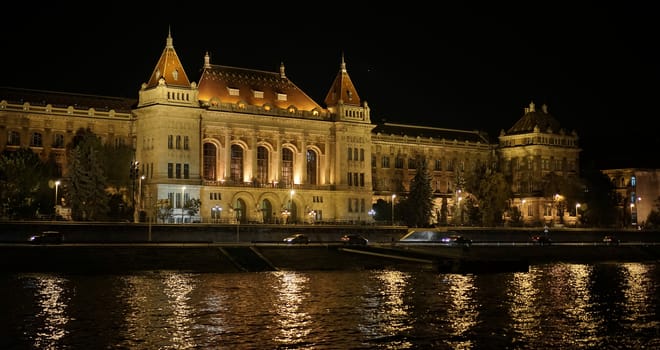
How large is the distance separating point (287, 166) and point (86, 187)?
3096cm

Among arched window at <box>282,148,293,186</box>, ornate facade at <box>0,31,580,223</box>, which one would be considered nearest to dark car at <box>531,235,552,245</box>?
ornate facade at <box>0,31,580,223</box>

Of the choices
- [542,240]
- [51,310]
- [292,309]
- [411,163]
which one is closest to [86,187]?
[542,240]

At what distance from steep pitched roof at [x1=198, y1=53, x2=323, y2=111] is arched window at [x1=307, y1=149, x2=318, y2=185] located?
584cm

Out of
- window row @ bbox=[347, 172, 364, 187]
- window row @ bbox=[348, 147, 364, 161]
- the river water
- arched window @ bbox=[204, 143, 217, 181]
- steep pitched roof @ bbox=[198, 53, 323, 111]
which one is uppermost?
steep pitched roof @ bbox=[198, 53, 323, 111]

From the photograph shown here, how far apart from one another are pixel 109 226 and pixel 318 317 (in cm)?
4103

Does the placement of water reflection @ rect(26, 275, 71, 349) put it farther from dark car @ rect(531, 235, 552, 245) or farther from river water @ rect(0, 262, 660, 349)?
dark car @ rect(531, 235, 552, 245)

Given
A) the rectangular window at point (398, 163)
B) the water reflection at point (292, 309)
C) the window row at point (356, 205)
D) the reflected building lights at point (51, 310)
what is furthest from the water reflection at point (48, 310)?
the rectangular window at point (398, 163)

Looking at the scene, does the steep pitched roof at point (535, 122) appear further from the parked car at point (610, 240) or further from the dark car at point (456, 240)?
the dark car at point (456, 240)

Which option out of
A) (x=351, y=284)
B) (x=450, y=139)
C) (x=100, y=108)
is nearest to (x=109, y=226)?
(x=351, y=284)

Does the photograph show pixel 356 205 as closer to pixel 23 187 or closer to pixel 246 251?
pixel 23 187

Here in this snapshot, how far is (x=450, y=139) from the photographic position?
15562 cm

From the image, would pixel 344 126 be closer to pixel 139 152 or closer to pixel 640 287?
pixel 139 152

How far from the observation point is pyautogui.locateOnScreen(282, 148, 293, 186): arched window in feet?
404

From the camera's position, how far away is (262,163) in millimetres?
122250
